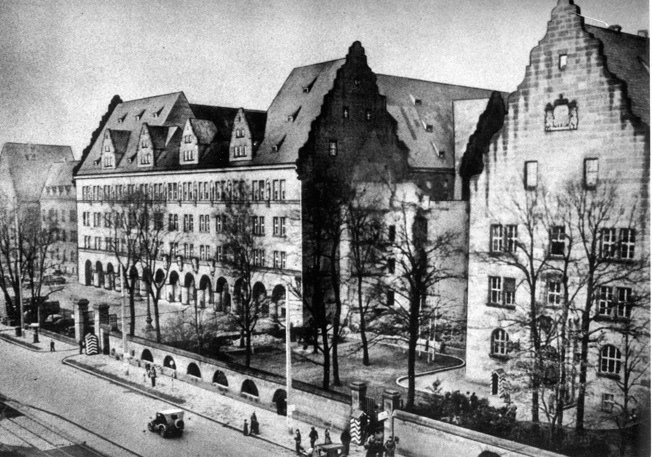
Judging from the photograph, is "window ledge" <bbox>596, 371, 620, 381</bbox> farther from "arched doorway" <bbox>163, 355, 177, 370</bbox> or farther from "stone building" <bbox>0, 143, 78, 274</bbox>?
"stone building" <bbox>0, 143, 78, 274</bbox>

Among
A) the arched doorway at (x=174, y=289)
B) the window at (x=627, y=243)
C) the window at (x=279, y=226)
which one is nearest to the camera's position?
the window at (x=627, y=243)

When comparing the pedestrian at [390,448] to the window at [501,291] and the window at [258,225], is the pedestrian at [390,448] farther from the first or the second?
the window at [258,225]

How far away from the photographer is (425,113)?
18.6m

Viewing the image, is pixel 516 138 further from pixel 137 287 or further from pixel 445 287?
pixel 137 287

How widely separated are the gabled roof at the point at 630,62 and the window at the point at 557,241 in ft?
9.44

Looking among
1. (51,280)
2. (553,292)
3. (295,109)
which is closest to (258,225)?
(295,109)

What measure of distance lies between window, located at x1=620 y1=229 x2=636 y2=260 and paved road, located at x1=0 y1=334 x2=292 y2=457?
330 inches

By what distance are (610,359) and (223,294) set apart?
12177 mm

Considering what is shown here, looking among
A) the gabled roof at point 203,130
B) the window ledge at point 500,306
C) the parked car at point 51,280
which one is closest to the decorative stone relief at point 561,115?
the window ledge at point 500,306

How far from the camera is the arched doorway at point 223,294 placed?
72.2ft

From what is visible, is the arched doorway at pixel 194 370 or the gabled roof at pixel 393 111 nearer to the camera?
the gabled roof at pixel 393 111

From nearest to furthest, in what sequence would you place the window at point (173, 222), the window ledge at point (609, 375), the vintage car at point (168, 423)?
the window ledge at point (609, 375) → the vintage car at point (168, 423) → the window at point (173, 222)

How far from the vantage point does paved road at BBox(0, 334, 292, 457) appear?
52.1 ft

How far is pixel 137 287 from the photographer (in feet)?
88.2
